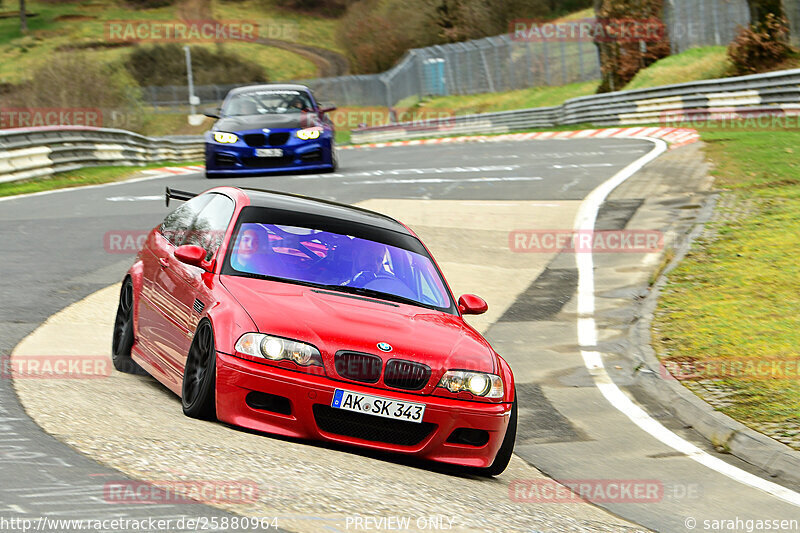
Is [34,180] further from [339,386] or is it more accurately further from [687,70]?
[687,70]

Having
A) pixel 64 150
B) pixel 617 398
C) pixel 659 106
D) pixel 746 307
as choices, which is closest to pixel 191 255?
pixel 617 398

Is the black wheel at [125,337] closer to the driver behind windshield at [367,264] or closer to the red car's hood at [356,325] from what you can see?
the red car's hood at [356,325]

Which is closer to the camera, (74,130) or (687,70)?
(74,130)

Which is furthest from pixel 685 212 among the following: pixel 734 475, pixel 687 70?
pixel 687 70

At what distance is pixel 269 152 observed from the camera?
844 inches

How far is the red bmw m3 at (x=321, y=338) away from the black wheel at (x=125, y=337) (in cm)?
16

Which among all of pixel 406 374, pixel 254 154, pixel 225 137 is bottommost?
pixel 406 374

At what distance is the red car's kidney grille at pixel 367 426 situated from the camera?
6.39 meters

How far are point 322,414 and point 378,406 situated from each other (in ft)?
1.02

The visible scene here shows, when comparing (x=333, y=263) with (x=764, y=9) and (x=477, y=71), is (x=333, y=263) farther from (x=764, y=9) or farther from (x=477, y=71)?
(x=477, y=71)

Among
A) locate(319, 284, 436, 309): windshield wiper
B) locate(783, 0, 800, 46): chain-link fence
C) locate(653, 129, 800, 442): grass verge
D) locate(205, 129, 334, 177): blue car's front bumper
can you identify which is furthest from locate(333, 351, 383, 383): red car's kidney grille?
locate(783, 0, 800, 46): chain-link fence

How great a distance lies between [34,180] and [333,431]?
697 inches

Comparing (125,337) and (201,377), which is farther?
(125,337)

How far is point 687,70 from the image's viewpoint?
43781 millimetres
